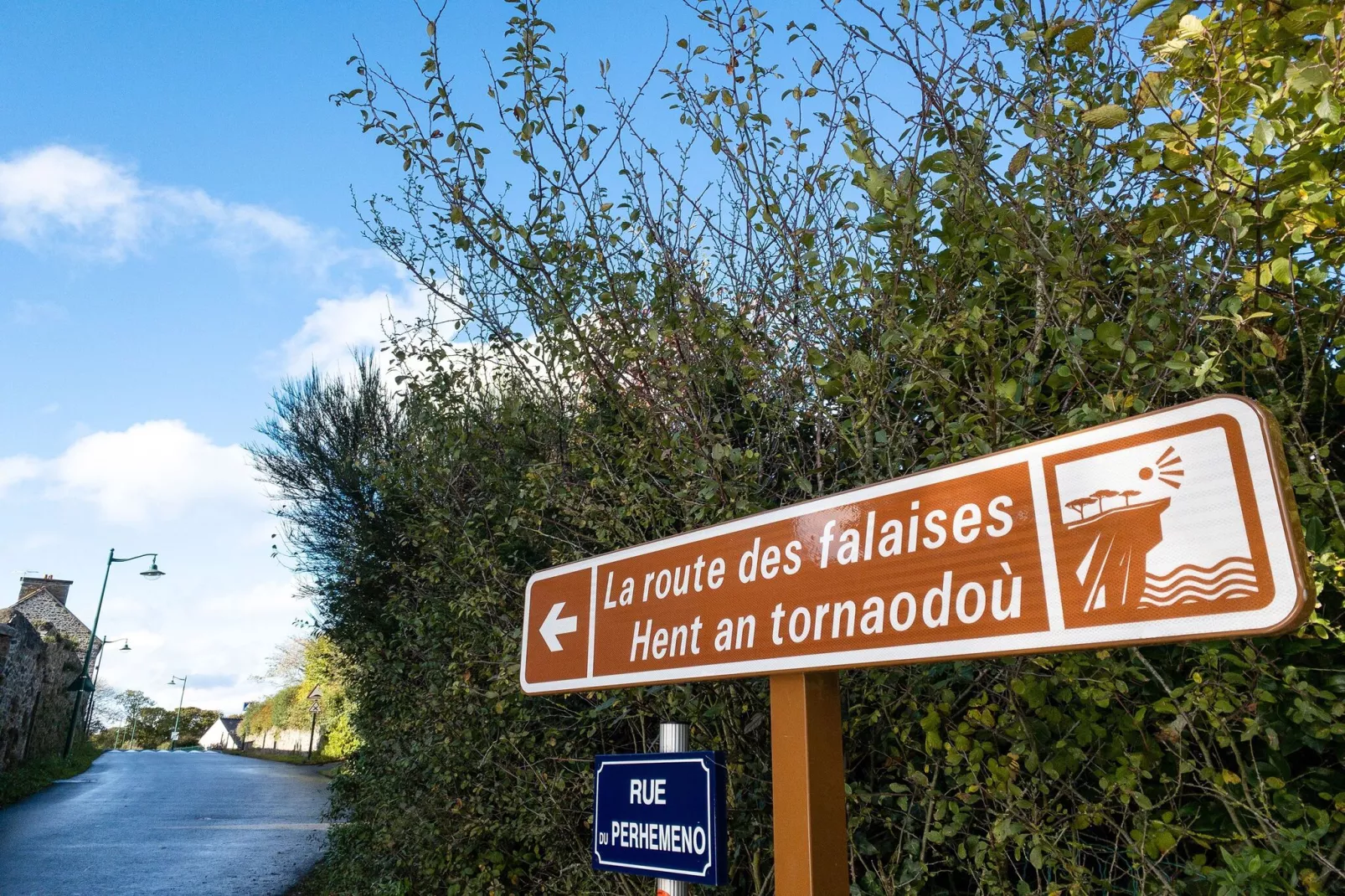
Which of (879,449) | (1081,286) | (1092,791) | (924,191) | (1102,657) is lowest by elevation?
(1092,791)

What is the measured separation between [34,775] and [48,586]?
23.2 metres

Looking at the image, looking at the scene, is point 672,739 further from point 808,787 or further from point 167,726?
point 167,726

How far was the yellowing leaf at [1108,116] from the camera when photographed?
1.90 meters

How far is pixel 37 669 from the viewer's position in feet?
83.3

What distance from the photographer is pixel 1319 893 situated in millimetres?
1732

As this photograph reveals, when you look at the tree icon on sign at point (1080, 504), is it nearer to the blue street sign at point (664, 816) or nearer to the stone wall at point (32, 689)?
the blue street sign at point (664, 816)

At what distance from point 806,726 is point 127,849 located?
1465 cm

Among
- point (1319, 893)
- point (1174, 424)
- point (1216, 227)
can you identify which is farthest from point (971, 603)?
point (1216, 227)

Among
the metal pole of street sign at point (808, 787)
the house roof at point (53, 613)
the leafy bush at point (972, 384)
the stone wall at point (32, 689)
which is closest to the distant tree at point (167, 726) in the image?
the house roof at point (53, 613)

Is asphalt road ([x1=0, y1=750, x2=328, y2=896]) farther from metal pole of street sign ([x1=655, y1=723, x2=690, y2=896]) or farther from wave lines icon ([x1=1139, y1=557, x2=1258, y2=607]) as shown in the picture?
wave lines icon ([x1=1139, y1=557, x2=1258, y2=607])

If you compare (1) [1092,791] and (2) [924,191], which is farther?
(2) [924,191]

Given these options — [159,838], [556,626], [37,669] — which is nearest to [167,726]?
[37,669]

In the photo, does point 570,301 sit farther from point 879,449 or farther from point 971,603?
point 971,603

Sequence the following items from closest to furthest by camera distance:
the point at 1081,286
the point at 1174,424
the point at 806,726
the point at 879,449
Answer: the point at 1174,424 < the point at 806,726 < the point at 1081,286 < the point at 879,449
